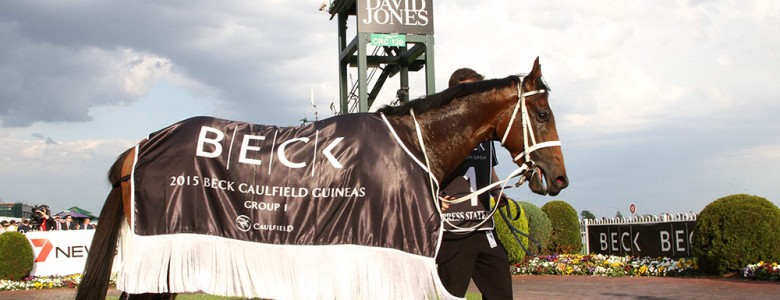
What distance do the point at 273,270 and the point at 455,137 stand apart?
1309mm

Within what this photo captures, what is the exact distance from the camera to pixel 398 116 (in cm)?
438

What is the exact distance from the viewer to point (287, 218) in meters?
4.05

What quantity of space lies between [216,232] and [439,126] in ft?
4.67

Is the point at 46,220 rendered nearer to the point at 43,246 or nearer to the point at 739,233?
the point at 43,246

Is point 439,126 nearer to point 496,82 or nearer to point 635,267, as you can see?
point 496,82

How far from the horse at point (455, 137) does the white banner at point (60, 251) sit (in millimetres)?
12637

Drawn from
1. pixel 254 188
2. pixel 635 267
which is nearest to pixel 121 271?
pixel 254 188

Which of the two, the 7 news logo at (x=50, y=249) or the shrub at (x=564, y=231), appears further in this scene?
the shrub at (x=564, y=231)

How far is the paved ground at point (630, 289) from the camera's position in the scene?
10.0m

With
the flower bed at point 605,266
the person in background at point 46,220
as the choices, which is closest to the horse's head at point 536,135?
the flower bed at point 605,266

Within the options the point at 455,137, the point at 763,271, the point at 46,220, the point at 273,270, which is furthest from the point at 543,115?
the point at 46,220

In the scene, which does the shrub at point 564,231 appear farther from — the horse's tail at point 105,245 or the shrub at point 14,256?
the horse's tail at point 105,245

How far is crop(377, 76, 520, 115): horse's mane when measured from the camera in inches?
173

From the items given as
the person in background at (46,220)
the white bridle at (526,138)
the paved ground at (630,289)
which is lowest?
the paved ground at (630,289)
